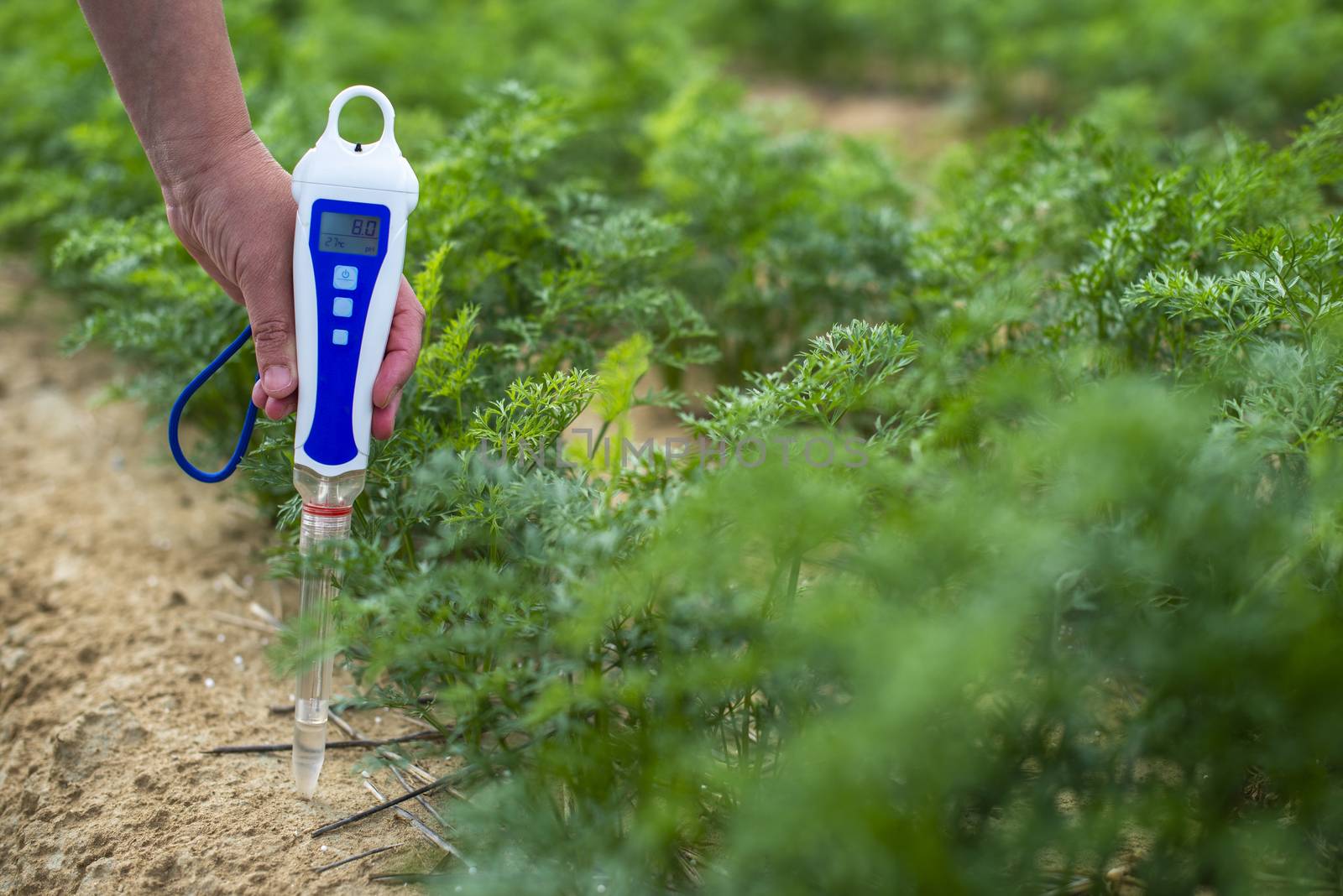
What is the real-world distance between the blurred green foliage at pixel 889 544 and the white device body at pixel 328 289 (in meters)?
0.16

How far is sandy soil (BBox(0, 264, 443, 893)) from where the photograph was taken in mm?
1710

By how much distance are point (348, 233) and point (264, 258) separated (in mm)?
167

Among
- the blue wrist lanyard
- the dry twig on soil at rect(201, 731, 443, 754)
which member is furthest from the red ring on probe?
the dry twig on soil at rect(201, 731, 443, 754)

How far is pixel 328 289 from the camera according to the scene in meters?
1.66

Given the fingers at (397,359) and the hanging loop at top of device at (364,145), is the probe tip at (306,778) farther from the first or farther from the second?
the hanging loop at top of device at (364,145)

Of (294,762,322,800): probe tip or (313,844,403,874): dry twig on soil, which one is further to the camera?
(294,762,322,800): probe tip

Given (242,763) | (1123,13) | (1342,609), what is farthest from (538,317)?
(1123,13)

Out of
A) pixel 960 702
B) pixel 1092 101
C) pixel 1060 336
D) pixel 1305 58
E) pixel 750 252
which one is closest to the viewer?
pixel 960 702

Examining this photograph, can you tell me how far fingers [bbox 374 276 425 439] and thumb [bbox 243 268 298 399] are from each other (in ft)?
0.49

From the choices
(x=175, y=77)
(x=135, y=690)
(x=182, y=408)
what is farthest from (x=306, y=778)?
(x=175, y=77)

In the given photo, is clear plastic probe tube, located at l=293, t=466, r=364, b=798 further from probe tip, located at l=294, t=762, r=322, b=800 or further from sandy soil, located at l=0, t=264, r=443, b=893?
sandy soil, located at l=0, t=264, r=443, b=893

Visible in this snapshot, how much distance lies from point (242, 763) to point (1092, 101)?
17.1 feet

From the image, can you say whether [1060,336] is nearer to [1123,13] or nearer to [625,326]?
[625,326]

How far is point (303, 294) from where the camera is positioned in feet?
5.46
